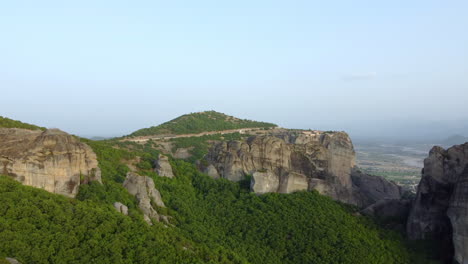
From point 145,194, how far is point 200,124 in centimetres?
4761

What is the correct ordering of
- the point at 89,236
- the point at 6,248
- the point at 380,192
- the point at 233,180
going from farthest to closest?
the point at 380,192
the point at 233,180
the point at 89,236
the point at 6,248

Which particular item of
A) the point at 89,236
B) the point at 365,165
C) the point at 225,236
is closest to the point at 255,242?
the point at 225,236

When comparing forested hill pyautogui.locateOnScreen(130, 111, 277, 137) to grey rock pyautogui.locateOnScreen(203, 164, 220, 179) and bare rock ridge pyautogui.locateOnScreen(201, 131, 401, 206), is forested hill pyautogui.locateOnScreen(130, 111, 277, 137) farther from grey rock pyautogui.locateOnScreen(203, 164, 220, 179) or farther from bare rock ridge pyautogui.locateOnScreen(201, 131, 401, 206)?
grey rock pyautogui.locateOnScreen(203, 164, 220, 179)

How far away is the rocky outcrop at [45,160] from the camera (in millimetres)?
20688

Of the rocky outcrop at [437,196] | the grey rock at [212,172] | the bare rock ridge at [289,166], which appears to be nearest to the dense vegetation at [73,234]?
the bare rock ridge at [289,166]

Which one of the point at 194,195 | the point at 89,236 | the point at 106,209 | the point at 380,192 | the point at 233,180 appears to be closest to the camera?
the point at 89,236

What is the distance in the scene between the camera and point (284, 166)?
35.0m

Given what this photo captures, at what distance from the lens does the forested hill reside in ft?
225

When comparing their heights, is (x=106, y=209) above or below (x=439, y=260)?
above

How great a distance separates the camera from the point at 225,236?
26500 mm

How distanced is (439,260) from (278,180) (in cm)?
1431

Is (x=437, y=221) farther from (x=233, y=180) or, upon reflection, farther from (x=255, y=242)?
(x=233, y=180)

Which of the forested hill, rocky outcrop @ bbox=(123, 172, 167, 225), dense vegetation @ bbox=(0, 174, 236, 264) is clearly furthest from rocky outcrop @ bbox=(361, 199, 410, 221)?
the forested hill

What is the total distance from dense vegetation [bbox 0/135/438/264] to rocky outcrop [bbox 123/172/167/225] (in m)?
0.69
